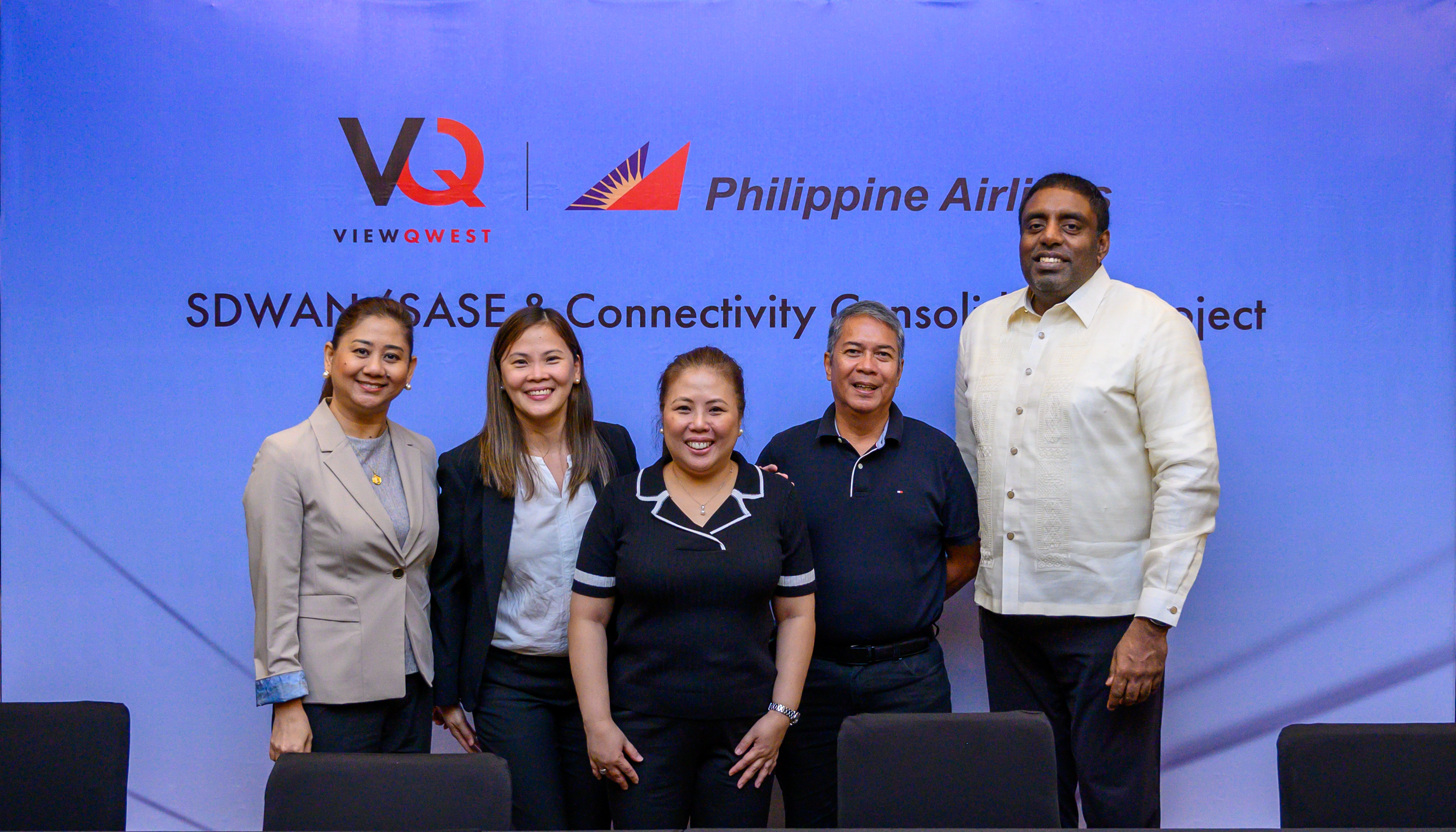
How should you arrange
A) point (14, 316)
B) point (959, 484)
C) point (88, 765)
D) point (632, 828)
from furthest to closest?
point (14, 316) → point (959, 484) → point (632, 828) → point (88, 765)

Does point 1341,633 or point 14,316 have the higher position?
point 14,316

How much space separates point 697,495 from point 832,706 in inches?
25.9

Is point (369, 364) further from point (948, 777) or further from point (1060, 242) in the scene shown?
point (1060, 242)

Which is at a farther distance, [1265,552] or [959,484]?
[1265,552]

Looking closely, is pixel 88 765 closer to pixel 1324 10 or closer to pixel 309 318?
pixel 309 318

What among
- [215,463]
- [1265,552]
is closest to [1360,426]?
[1265,552]

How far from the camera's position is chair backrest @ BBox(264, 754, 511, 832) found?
1573mm

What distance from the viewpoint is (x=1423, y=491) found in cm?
308

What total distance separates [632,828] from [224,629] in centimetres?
181

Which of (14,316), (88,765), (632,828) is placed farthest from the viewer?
(14,316)

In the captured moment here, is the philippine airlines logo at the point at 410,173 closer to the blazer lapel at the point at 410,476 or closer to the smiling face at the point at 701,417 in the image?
the blazer lapel at the point at 410,476

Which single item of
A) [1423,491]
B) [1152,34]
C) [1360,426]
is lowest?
[1423,491]

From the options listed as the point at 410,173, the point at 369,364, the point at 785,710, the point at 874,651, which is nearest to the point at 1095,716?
the point at 874,651

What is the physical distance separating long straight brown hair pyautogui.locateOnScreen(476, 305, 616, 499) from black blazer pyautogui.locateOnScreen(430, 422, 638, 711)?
0.03 m
